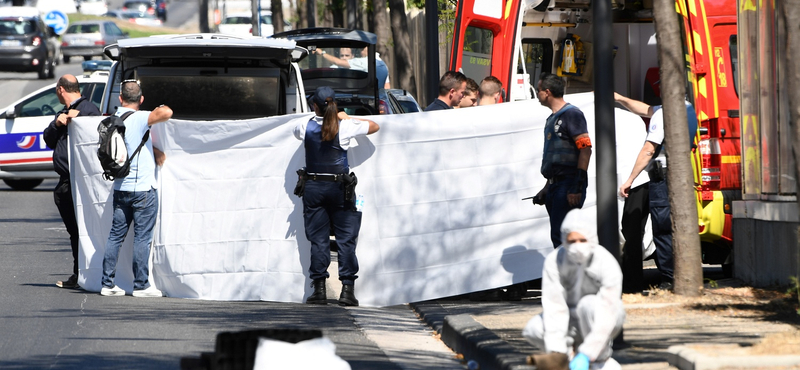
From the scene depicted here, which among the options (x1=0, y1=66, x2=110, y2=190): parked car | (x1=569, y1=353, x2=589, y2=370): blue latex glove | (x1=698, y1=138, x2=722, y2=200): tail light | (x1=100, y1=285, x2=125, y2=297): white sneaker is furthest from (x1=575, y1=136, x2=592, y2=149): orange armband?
(x1=0, y1=66, x2=110, y2=190): parked car

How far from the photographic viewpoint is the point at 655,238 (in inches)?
399

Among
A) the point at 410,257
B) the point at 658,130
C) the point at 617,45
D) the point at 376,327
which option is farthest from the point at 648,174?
the point at 617,45

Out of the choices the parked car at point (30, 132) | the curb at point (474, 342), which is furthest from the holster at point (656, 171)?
the parked car at point (30, 132)

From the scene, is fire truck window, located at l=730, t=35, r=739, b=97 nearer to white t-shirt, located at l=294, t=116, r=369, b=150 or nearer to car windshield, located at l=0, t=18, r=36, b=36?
white t-shirt, located at l=294, t=116, r=369, b=150

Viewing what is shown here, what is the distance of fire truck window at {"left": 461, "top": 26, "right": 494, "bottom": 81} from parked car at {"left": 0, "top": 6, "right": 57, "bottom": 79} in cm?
2727

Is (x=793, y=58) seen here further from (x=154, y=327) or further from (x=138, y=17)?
(x=138, y=17)

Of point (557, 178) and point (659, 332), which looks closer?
point (659, 332)

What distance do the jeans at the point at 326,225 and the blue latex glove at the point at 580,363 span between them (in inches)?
158

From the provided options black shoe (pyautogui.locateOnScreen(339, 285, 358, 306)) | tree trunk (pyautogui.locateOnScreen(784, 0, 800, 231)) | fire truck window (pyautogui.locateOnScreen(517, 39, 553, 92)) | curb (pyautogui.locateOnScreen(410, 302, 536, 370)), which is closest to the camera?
curb (pyautogui.locateOnScreen(410, 302, 536, 370))

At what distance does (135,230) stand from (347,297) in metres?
1.91

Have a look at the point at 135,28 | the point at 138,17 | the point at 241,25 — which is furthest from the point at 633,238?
the point at 138,17

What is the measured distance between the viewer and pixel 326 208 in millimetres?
9898

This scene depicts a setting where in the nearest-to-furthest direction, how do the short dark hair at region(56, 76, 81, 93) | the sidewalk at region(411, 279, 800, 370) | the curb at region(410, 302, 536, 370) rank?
the sidewalk at region(411, 279, 800, 370), the curb at region(410, 302, 536, 370), the short dark hair at region(56, 76, 81, 93)

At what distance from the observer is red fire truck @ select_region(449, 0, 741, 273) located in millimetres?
10734
